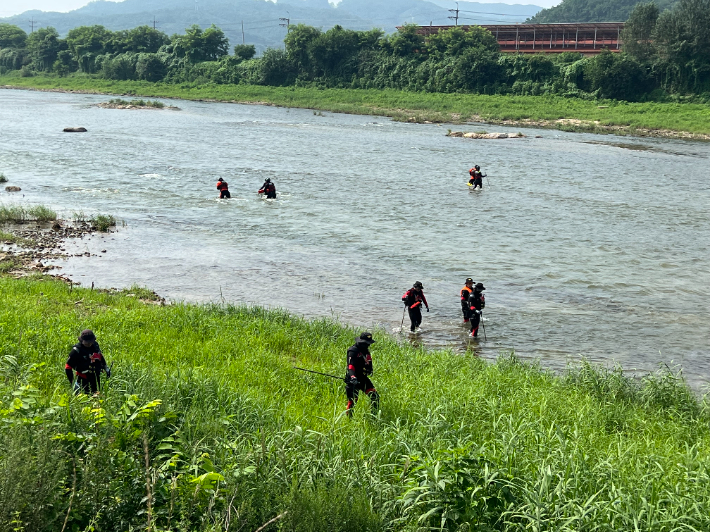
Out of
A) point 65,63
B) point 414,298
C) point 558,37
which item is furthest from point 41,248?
point 65,63

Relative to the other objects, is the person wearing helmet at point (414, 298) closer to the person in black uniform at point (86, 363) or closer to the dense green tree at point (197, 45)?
the person in black uniform at point (86, 363)

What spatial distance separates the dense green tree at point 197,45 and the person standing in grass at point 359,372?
122 meters

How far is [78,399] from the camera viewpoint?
27.0 feet

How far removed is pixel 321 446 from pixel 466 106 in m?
76.9

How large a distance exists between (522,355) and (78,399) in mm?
10092

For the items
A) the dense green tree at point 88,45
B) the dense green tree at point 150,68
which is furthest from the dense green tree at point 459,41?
the dense green tree at point 88,45

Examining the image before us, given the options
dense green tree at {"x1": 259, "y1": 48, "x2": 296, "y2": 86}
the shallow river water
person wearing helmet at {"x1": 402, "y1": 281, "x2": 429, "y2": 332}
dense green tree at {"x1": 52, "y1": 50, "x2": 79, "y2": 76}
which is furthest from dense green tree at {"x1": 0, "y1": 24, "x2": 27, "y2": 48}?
person wearing helmet at {"x1": 402, "y1": 281, "x2": 429, "y2": 332}

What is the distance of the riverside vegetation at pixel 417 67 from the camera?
7688 cm

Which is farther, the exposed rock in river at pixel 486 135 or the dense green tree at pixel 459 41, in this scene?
the dense green tree at pixel 459 41

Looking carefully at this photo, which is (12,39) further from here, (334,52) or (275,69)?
(334,52)

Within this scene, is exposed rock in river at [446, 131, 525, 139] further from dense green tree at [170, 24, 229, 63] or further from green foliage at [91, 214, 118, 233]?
dense green tree at [170, 24, 229, 63]

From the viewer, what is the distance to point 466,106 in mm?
81000

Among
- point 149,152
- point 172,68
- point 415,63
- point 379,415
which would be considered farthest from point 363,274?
point 172,68

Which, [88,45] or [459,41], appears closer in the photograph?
[459,41]
